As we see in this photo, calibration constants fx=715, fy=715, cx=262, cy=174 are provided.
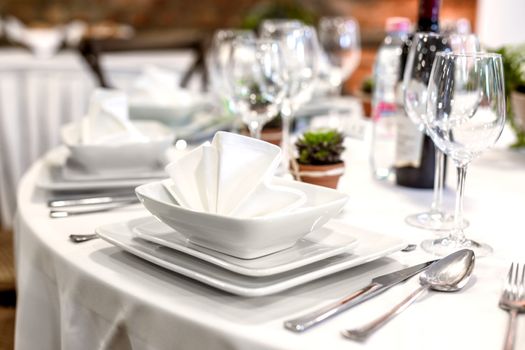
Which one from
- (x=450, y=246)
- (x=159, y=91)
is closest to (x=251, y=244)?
(x=450, y=246)

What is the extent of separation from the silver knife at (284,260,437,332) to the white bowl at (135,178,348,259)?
0.09m

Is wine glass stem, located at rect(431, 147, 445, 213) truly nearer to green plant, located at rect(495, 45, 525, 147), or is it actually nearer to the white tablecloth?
green plant, located at rect(495, 45, 525, 147)

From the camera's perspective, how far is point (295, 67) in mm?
1363

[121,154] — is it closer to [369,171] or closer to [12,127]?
[369,171]

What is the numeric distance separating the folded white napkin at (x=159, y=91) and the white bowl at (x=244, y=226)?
2.81 feet

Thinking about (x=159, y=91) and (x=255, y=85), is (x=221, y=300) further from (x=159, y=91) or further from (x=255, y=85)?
(x=159, y=91)

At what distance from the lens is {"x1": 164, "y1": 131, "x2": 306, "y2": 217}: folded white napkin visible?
0.77m


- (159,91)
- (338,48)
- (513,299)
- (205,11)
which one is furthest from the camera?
(205,11)

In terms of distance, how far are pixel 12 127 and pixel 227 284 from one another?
8.11 feet

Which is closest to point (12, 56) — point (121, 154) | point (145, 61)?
point (145, 61)

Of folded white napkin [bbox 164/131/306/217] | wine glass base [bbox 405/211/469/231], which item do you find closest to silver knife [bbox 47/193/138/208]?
folded white napkin [bbox 164/131/306/217]

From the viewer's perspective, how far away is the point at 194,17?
5914 millimetres

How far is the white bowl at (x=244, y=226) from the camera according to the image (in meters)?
0.70

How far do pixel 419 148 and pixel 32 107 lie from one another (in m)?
2.15
